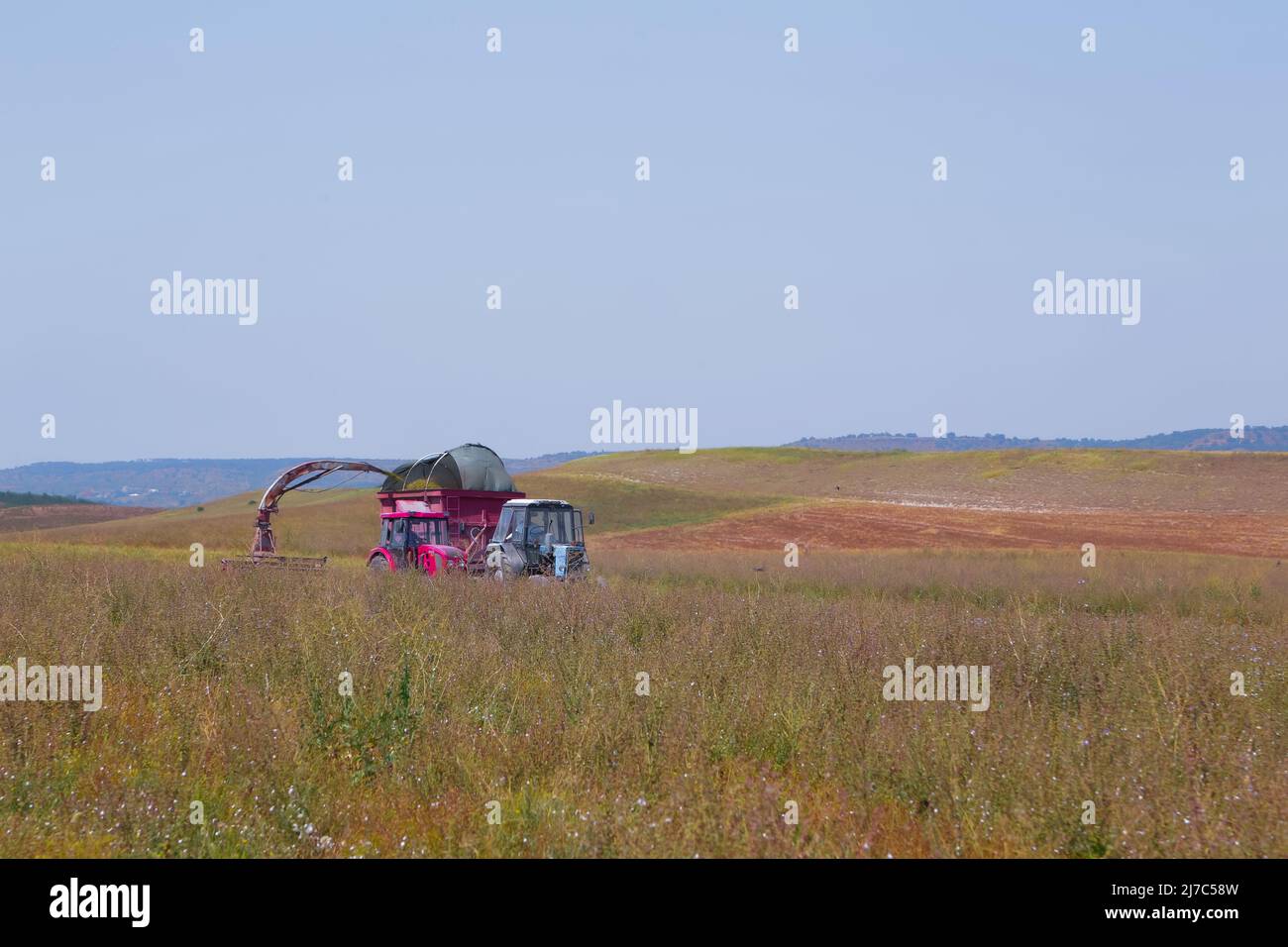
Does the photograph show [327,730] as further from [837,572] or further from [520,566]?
[837,572]

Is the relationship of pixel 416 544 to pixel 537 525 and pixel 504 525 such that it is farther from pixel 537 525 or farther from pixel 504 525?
pixel 537 525

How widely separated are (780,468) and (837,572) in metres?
72.3

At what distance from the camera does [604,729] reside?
21.7 ft

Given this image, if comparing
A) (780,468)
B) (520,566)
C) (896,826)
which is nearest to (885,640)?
(896,826)

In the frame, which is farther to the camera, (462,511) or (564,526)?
(462,511)

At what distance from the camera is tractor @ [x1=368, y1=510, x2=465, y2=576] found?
21.8 m

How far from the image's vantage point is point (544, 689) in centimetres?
823

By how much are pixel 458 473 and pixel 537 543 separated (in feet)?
13.4

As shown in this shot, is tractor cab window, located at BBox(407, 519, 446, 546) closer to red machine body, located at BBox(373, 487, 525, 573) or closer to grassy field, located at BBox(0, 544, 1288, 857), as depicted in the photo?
red machine body, located at BBox(373, 487, 525, 573)

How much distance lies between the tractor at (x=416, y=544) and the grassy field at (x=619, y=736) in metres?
10.3

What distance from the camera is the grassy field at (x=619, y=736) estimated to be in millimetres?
5168

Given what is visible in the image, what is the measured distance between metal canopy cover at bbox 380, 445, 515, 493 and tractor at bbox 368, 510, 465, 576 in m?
0.96

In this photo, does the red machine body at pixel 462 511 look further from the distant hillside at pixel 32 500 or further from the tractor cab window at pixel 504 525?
the distant hillside at pixel 32 500

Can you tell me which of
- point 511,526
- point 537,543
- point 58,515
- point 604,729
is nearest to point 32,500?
point 58,515
